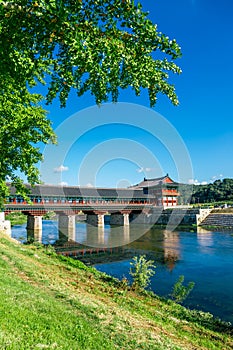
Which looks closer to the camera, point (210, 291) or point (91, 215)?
point (210, 291)

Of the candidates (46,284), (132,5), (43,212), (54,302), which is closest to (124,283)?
(46,284)

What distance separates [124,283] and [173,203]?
46988 mm

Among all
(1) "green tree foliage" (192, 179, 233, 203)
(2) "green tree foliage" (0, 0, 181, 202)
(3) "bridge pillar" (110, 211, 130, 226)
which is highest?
(2) "green tree foliage" (0, 0, 181, 202)

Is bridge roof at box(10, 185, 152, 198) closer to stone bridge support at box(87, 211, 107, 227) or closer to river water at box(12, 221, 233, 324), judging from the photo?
stone bridge support at box(87, 211, 107, 227)

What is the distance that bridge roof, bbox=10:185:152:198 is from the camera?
131ft

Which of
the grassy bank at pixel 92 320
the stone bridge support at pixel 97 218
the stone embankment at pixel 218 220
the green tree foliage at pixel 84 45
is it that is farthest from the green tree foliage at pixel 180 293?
the stone bridge support at pixel 97 218

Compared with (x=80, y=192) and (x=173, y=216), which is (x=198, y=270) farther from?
(x=173, y=216)

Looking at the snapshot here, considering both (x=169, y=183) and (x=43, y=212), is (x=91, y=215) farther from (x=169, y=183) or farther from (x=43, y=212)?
(x=169, y=183)

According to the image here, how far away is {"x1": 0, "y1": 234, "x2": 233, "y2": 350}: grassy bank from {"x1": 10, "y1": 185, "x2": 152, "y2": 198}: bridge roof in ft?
94.7

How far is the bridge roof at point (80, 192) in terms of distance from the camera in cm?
3986

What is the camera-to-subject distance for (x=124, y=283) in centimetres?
1205

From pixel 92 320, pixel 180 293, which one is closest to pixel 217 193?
pixel 180 293

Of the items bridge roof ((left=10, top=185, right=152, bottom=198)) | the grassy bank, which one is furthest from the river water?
bridge roof ((left=10, top=185, right=152, bottom=198))

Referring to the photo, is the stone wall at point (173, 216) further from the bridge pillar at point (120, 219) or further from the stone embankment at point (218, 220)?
the bridge pillar at point (120, 219)
